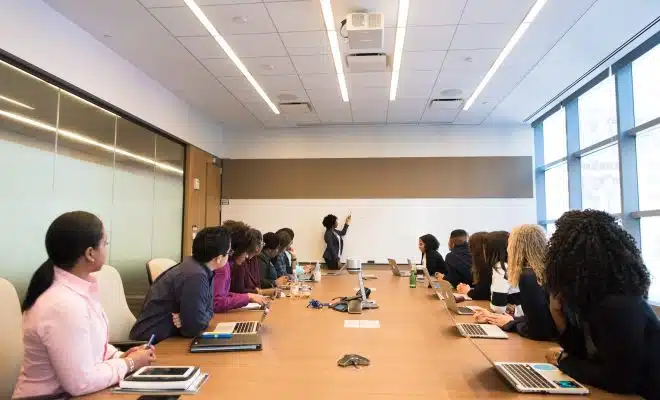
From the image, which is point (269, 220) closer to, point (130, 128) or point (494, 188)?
point (130, 128)

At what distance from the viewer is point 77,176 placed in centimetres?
425

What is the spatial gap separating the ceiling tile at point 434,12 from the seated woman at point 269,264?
2.79m

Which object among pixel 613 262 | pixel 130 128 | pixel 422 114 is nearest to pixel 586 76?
pixel 422 114

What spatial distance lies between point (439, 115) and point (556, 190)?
95.0 inches

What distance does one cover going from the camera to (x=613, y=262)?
4.92ft

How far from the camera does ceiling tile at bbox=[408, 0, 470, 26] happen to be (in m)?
3.66

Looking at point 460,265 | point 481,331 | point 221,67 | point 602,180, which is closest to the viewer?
point 481,331

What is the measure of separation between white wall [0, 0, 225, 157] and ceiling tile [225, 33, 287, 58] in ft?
4.67

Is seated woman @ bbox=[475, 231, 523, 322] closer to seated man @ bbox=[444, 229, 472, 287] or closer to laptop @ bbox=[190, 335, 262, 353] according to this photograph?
seated man @ bbox=[444, 229, 472, 287]

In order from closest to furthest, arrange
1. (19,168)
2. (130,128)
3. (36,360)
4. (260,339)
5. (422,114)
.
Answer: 1. (36,360)
2. (260,339)
3. (19,168)
4. (130,128)
5. (422,114)

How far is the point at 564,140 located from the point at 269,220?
5278 millimetres

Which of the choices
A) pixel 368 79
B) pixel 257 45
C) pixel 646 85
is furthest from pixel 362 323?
pixel 646 85

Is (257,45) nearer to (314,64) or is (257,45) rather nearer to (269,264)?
(314,64)

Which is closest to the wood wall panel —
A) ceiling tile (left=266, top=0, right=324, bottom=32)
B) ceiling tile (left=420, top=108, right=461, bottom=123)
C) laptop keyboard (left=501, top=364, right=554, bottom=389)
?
ceiling tile (left=266, top=0, right=324, bottom=32)
